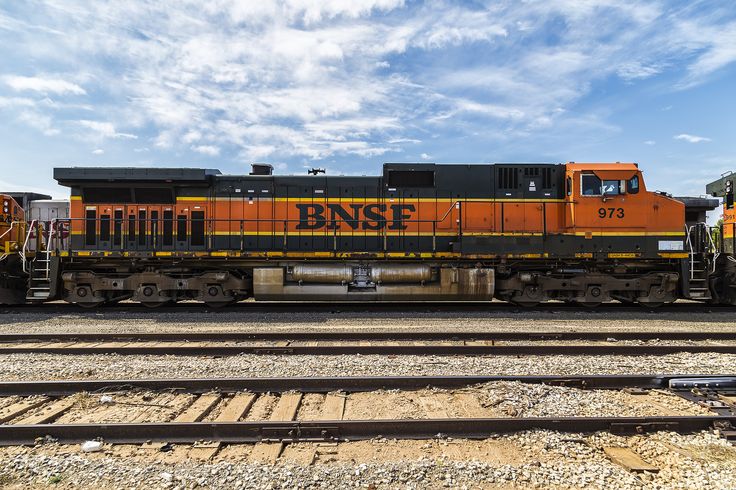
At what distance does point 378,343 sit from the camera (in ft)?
24.3

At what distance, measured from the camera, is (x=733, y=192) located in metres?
13.7

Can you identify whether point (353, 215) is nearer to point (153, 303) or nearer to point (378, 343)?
point (378, 343)

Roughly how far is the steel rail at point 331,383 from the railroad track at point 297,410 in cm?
1

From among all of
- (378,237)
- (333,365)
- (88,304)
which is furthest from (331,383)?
(88,304)

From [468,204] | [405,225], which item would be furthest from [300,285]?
[468,204]

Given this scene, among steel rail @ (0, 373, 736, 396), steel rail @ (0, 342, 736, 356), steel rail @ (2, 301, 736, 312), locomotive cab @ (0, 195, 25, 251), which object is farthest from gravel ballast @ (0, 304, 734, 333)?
A: steel rail @ (0, 373, 736, 396)

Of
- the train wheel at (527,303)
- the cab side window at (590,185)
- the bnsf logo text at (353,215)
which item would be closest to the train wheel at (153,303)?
the bnsf logo text at (353,215)

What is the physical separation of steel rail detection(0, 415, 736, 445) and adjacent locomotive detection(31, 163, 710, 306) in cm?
706

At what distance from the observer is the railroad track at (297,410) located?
12.7 ft

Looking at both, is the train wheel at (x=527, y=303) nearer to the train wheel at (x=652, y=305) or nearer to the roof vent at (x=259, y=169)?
the train wheel at (x=652, y=305)

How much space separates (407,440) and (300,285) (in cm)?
752

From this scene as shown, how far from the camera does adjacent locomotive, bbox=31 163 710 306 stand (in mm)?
11000

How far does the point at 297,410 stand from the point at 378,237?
296 inches

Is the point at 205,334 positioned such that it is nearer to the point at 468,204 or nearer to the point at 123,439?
the point at 123,439
